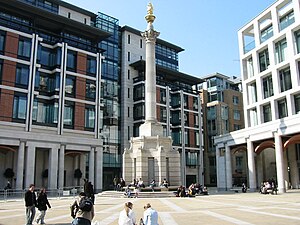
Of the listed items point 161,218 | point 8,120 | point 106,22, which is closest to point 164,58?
point 106,22

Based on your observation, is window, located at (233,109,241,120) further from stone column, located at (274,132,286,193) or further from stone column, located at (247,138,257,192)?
stone column, located at (274,132,286,193)

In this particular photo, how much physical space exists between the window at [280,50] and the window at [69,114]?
103 ft

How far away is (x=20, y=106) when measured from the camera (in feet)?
153

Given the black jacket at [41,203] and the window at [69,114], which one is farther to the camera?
the window at [69,114]

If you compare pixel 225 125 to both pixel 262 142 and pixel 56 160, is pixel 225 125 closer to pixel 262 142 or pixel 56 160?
pixel 262 142

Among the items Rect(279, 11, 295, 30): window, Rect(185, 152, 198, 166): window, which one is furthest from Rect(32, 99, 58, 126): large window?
Rect(185, 152, 198, 166): window

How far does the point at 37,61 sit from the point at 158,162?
2695cm

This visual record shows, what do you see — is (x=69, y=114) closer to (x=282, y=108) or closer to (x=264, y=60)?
(x=264, y=60)

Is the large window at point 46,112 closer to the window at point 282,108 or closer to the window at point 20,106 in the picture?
the window at point 20,106

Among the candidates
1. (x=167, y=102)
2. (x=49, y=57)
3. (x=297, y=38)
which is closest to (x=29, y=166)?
(x=49, y=57)

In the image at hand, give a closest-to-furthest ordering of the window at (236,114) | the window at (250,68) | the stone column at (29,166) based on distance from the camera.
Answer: the stone column at (29,166) → the window at (250,68) → the window at (236,114)

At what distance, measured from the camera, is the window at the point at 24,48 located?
4766 cm

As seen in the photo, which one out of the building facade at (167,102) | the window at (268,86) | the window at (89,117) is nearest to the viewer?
the window at (268,86)

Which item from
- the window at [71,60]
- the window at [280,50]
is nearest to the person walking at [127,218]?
the window at [280,50]
